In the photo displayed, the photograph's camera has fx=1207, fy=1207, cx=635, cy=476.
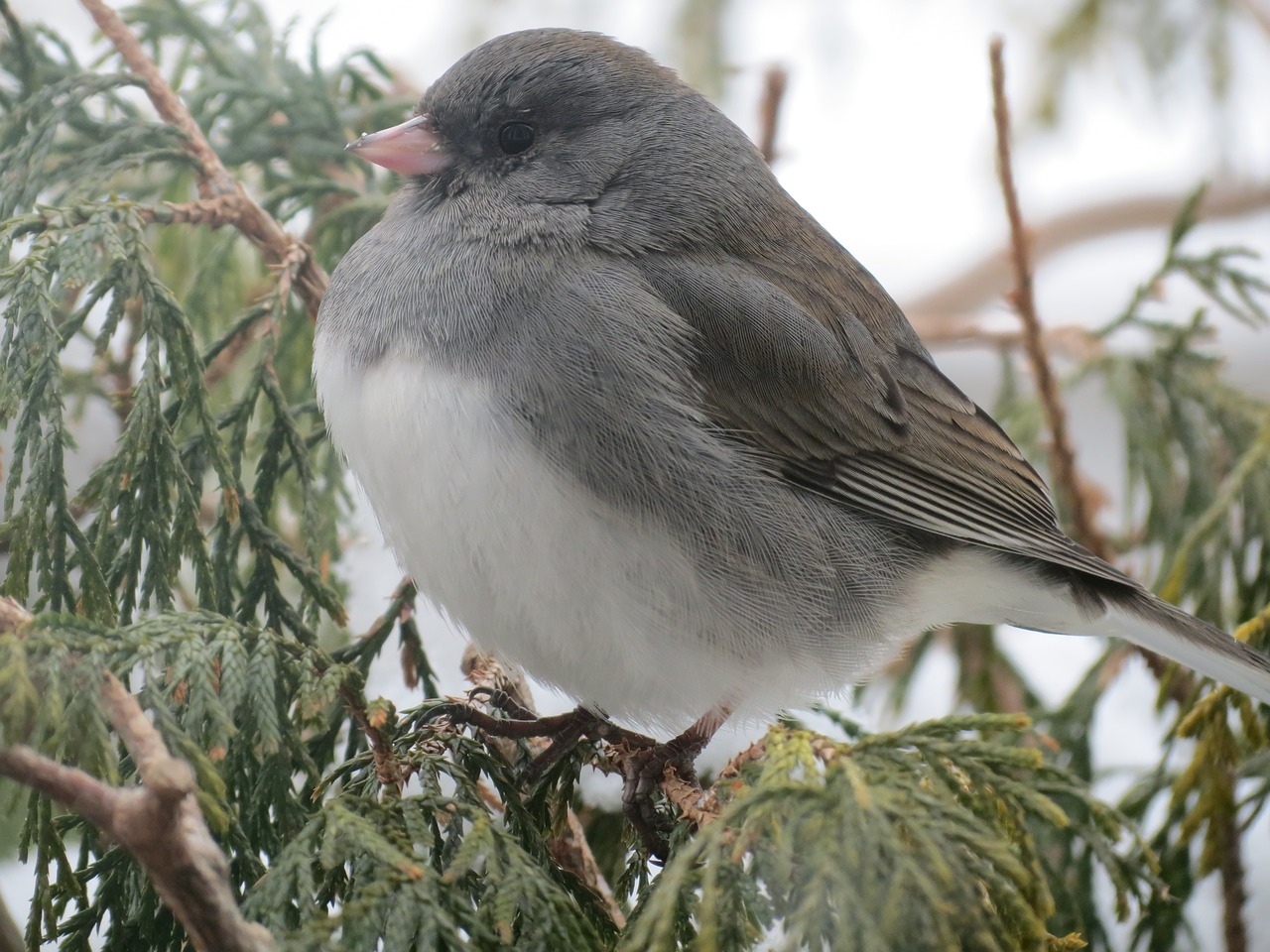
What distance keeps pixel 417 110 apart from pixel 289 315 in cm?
47

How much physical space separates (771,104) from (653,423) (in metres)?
1.25

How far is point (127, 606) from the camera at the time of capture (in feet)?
4.49

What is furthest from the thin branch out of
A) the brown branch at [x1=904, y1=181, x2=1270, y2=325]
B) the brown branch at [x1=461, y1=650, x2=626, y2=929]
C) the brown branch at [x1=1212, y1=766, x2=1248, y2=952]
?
the brown branch at [x1=904, y1=181, x2=1270, y2=325]

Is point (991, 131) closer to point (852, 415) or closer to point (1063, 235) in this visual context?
point (1063, 235)

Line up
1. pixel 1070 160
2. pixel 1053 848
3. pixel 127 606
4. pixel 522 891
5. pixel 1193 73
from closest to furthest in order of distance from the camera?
pixel 522 891 < pixel 127 606 < pixel 1053 848 < pixel 1193 73 < pixel 1070 160

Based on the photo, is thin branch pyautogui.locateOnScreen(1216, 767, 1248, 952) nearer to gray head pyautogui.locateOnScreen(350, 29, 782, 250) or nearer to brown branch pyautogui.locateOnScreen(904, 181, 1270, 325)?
gray head pyautogui.locateOnScreen(350, 29, 782, 250)

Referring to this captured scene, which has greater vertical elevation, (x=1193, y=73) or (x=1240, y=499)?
(x=1193, y=73)

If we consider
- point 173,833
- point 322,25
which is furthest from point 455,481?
point 322,25

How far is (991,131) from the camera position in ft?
14.5

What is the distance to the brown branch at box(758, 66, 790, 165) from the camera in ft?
8.07

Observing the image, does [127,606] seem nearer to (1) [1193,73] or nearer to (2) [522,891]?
(2) [522,891]

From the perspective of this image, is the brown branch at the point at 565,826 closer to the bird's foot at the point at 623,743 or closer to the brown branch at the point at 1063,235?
the bird's foot at the point at 623,743

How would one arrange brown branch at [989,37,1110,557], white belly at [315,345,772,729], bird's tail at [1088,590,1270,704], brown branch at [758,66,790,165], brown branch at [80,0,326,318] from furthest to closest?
brown branch at [758,66,790,165], brown branch at [989,37,1110,557], brown branch at [80,0,326,318], bird's tail at [1088,590,1270,704], white belly at [315,345,772,729]

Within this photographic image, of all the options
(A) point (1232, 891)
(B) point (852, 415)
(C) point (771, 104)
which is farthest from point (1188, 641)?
(C) point (771, 104)
